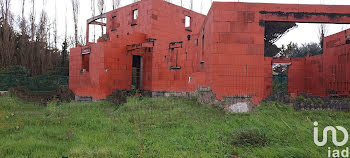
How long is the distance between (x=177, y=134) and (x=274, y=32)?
16.5 m

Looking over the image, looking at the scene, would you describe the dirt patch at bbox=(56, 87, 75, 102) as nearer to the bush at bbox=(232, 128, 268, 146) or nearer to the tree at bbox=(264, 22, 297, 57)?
the bush at bbox=(232, 128, 268, 146)

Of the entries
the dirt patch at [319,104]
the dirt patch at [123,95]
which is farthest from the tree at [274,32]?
the dirt patch at [319,104]

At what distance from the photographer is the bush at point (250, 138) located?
4359mm

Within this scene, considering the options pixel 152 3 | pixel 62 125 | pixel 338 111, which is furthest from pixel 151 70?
pixel 338 111

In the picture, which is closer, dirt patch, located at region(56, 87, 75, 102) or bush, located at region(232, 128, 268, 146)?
bush, located at region(232, 128, 268, 146)

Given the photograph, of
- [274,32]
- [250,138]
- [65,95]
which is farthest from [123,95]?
[274,32]

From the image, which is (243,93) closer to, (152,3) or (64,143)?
(64,143)

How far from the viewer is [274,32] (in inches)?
736

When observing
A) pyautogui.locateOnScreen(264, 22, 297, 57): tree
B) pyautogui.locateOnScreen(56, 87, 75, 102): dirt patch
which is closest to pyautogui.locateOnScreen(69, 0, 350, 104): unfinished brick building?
pyautogui.locateOnScreen(56, 87, 75, 102): dirt patch

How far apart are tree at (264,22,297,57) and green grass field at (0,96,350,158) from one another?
13359 millimetres

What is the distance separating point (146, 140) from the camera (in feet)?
16.0

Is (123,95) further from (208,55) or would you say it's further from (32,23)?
(32,23)

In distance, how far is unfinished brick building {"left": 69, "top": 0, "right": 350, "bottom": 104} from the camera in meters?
7.05

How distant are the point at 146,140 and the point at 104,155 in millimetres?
1110
